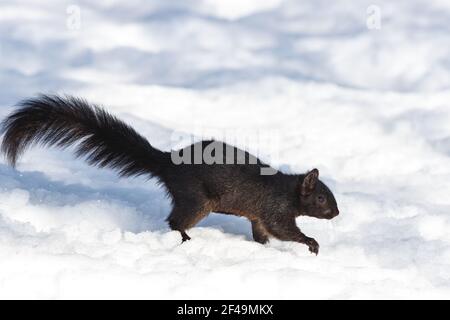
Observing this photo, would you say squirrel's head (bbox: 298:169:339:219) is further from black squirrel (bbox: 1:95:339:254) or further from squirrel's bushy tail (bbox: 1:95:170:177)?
squirrel's bushy tail (bbox: 1:95:170:177)

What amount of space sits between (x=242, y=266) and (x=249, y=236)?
2.05 m

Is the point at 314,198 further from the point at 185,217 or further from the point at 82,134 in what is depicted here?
the point at 82,134

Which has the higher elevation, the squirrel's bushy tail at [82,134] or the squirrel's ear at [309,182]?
the squirrel's bushy tail at [82,134]

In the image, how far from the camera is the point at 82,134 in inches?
374

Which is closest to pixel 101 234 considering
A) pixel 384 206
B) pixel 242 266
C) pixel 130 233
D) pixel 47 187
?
pixel 130 233

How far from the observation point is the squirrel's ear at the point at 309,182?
9344mm

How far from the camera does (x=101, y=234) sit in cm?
877

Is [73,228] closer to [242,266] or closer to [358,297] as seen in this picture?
[242,266]

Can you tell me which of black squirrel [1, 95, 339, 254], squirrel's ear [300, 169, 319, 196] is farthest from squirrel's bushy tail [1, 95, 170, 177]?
squirrel's ear [300, 169, 319, 196]

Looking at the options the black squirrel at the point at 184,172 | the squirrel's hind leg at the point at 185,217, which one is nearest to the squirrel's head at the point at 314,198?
the black squirrel at the point at 184,172

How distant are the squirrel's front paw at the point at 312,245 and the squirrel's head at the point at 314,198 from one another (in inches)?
20.0

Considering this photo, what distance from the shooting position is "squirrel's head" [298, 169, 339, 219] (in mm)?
9414

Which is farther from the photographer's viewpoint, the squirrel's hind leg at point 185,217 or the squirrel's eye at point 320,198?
the squirrel's eye at point 320,198

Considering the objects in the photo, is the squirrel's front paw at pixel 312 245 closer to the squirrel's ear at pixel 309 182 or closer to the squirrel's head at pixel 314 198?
the squirrel's head at pixel 314 198
